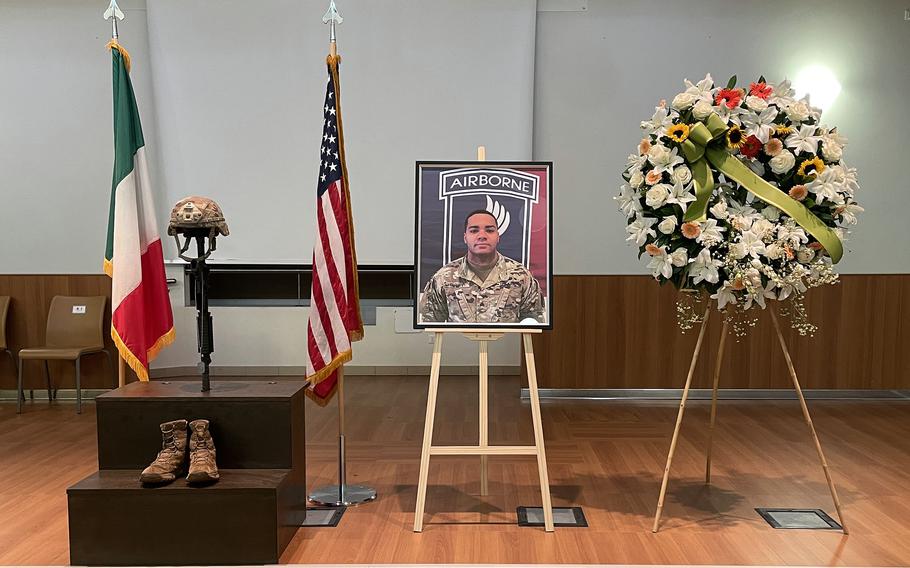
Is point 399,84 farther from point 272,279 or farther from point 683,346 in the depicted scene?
point 683,346

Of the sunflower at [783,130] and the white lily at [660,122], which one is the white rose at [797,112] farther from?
the white lily at [660,122]

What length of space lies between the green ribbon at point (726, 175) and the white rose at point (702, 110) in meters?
0.02

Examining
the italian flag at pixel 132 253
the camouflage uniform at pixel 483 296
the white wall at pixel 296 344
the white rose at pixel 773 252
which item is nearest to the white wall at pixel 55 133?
the white wall at pixel 296 344

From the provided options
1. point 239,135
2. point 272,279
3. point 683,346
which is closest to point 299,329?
point 272,279

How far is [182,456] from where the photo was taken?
298 cm

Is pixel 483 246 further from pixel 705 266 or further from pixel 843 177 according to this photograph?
pixel 843 177

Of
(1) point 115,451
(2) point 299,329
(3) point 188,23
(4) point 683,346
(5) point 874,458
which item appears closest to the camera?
(1) point 115,451

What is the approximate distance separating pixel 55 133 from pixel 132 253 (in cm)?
343

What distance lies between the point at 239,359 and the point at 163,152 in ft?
6.98

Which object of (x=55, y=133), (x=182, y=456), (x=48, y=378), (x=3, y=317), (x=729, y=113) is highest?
(x=55, y=133)

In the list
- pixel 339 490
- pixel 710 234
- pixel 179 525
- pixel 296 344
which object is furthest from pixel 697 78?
pixel 179 525

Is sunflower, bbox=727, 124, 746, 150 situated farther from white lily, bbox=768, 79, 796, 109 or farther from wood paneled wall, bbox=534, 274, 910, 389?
wood paneled wall, bbox=534, 274, 910, 389

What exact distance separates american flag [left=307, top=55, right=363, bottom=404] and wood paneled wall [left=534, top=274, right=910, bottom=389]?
114 inches

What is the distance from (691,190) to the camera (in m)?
3.15
